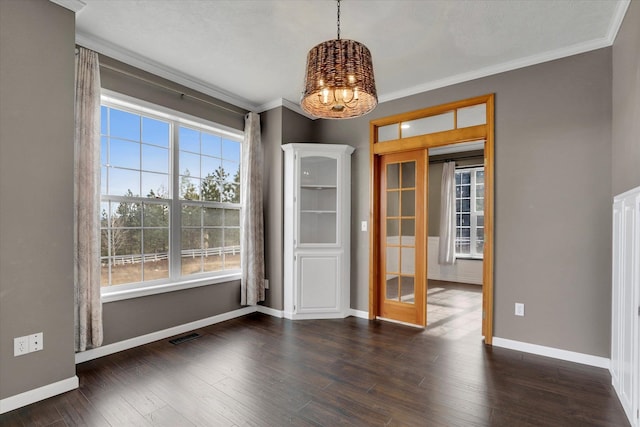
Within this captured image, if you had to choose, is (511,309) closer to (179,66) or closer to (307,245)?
(307,245)

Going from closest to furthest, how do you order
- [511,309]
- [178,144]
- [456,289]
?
1. [511,309]
2. [178,144]
3. [456,289]

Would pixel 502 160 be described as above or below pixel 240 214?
above

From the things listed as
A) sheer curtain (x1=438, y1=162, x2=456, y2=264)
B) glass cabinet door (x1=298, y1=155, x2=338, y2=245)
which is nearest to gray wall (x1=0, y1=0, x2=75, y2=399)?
glass cabinet door (x1=298, y1=155, x2=338, y2=245)

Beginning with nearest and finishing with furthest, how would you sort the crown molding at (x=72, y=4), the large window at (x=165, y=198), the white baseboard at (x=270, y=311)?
the crown molding at (x=72, y=4) < the large window at (x=165, y=198) < the white baseboard at (x=270, y=311)

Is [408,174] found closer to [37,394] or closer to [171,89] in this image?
[171,89]

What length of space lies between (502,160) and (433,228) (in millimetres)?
3948

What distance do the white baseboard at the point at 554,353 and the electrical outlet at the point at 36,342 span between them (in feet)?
12.4

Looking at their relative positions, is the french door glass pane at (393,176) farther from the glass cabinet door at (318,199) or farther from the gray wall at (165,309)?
the gray wall at (165,309)

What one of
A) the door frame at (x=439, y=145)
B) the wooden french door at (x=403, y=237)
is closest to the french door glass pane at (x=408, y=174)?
the wooden french door at (x=403, y=237)

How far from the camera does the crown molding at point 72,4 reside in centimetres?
223

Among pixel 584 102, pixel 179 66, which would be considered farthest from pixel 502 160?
pixel 179 66

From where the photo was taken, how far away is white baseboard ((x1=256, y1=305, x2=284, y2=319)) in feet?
13.3

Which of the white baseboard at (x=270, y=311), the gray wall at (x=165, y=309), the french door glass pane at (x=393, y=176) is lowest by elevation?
the white baseboard at (x=270, y=311)

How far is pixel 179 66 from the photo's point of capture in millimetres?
3217
